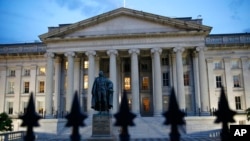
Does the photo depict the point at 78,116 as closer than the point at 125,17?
Yes

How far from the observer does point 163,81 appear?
157 ft

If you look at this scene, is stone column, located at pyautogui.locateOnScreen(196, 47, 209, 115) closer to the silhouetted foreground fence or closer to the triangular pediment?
the triangular pediment

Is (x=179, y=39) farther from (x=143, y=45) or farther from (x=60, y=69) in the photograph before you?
(x=60, y=69)

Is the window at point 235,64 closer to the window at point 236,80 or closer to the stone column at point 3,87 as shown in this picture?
the window at point 236,80

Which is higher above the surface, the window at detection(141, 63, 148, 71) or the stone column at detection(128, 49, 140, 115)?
the window at detection(141, 63, 148, 71)

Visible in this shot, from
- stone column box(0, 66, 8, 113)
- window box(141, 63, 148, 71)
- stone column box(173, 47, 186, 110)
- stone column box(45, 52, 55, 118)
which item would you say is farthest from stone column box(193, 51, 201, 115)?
stone column box(0, 66, 8, 113)

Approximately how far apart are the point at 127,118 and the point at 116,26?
42043 mm

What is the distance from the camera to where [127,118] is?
11.0 ft

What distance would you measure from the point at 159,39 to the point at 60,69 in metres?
19.1

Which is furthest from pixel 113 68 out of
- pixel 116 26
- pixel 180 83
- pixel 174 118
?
pixel 174 118

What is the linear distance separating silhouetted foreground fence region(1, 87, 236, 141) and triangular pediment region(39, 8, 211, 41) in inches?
1571

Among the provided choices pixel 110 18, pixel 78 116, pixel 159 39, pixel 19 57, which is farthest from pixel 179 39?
pixel 78 116

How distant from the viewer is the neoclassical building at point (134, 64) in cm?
4216

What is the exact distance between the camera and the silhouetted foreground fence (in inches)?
126
